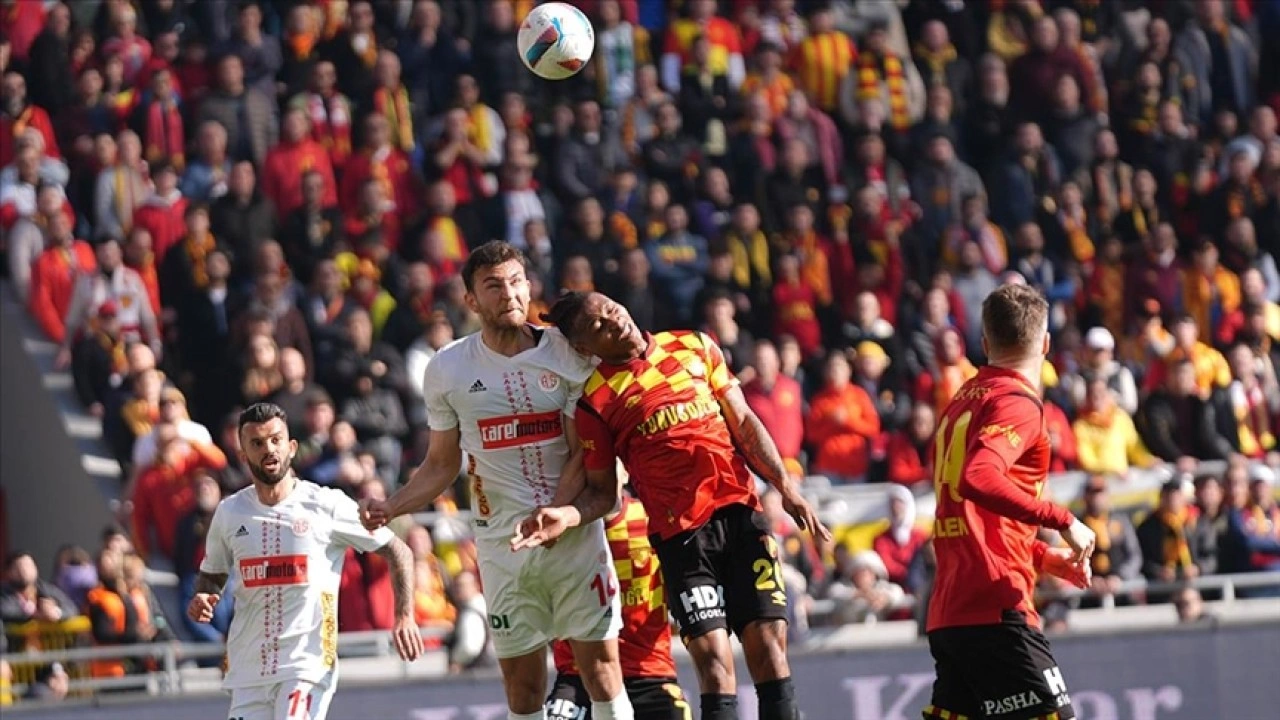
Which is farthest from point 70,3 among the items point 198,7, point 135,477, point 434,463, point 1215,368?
point 434,463

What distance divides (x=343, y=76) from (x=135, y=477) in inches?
197

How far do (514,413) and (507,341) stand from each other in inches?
12.2

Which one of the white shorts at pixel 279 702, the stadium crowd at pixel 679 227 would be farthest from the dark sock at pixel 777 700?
the stadium crowd at pixel 679 227

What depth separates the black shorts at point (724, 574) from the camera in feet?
34.3

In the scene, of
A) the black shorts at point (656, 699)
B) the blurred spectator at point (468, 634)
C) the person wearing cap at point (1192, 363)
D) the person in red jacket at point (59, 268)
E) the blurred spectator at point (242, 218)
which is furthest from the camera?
the person wearing cap at point (1192, 363)

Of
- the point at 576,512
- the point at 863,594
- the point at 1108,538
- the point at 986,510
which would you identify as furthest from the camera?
the point at 1108,538

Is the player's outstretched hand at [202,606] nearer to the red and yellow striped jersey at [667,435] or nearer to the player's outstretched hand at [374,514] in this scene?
the player's outstretched hand at [374,514]

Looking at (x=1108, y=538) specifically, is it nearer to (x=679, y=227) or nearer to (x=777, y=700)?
(x=679, y=227)

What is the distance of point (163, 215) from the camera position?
19000 mm

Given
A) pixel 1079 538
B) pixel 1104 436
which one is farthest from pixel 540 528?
pixel 1104 436

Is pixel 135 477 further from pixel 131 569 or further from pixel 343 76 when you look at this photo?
pixel 343 76

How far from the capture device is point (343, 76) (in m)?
20.8

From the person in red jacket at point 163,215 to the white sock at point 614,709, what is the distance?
30.8 ft

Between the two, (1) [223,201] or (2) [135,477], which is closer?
(2) [135,477]
